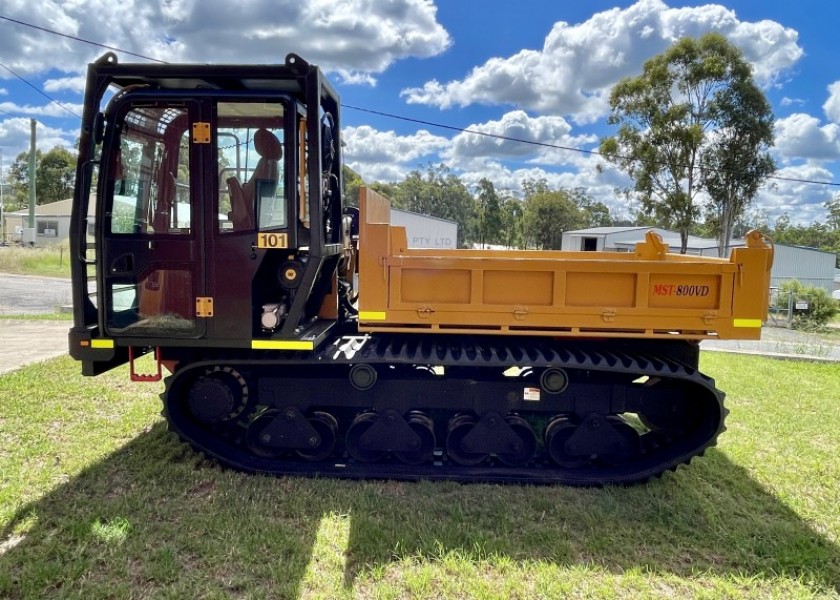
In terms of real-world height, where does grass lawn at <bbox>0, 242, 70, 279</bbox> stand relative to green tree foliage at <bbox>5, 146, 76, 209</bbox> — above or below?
below

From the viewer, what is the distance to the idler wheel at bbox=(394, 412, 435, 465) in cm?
470

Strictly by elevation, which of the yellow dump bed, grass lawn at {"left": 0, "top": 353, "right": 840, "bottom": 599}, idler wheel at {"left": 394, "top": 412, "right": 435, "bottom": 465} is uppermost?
the yellow dump bed

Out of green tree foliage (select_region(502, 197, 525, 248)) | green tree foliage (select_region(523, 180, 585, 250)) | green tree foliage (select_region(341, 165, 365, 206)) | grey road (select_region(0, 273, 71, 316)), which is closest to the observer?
green tree foliage (select_region(341, 165, 365, 206))

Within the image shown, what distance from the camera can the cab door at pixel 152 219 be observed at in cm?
421

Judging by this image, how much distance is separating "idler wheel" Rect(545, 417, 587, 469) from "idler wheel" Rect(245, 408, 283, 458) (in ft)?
7.08

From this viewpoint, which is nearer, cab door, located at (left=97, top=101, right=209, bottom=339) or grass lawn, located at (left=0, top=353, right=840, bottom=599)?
grass lawn, located at (left=0, top=353, right=840, bottom=599)

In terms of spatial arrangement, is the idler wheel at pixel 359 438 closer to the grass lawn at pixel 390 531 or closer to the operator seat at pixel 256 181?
the grass lawn at pixel 390 531

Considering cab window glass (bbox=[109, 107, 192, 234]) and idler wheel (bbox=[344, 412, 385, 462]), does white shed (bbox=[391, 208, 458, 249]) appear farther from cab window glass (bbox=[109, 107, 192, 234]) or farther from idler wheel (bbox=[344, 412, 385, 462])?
cab window glass (bbox=[109, 107, 192, 234])

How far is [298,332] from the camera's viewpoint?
4.36 metres

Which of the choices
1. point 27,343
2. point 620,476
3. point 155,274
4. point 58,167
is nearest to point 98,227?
point 155,274

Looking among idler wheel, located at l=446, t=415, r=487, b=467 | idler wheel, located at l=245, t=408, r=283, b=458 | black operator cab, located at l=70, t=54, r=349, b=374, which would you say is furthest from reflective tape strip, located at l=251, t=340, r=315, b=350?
idler wheel, located at l=446, t=415, r=487, b=467

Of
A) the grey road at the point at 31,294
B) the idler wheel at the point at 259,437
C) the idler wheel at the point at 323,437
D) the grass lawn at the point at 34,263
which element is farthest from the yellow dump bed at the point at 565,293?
the grass lawn at the point at 34,263

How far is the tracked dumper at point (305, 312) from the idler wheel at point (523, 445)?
0.02 meters

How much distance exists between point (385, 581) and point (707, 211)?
24831 mm
